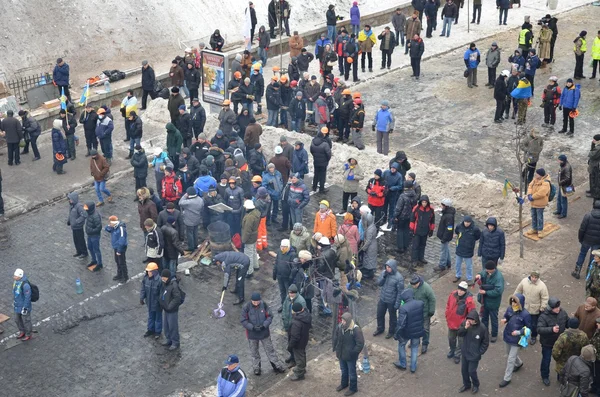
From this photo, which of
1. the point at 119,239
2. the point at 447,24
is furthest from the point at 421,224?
the point at 447,24

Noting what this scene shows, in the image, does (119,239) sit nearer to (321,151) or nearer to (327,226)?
(327,226)

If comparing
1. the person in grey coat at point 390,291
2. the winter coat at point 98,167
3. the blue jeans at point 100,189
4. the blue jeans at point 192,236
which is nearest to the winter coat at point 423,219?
the person in grey coat at point 390,291

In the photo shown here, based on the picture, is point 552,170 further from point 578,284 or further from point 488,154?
point 578,284

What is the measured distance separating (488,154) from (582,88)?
6.56 m

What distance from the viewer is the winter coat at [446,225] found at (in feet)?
59.7

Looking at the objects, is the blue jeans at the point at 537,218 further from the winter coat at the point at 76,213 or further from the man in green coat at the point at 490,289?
the winter coat at the point at 76,213

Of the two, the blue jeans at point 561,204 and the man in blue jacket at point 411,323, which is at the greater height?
the man in blue jacket at point 411,323

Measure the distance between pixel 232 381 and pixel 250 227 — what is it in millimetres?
5276

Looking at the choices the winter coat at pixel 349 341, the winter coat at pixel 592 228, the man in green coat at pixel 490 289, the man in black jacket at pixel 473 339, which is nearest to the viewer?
the man in black jacket at pixel 473 339

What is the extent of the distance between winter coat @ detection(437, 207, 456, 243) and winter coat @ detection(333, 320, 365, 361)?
437 cm

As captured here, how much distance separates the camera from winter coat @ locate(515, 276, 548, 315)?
15344 mm

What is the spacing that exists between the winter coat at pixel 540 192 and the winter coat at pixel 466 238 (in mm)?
2634

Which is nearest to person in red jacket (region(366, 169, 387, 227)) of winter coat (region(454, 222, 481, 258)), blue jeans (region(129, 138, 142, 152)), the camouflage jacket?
winter coat (region(454, 222, 481, 258))

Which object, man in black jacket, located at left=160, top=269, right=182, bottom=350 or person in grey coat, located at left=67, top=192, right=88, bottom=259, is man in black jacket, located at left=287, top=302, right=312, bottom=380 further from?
person in grey coat, located at left=67, top=192, right=88, bottom=259
